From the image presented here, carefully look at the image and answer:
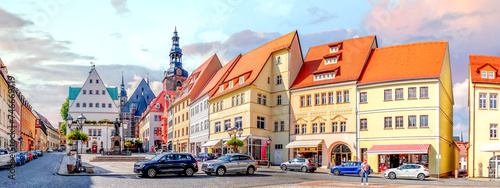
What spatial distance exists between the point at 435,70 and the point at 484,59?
27.4 ft

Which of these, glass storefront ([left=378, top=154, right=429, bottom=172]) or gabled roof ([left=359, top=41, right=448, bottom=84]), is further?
gabled roof ([left=359, top=41, right=448, bottom=84])

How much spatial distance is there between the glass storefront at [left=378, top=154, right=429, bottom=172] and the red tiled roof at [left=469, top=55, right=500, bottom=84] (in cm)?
952

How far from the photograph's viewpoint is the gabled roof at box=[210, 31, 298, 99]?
206 feet

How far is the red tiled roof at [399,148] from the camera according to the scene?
4900cm

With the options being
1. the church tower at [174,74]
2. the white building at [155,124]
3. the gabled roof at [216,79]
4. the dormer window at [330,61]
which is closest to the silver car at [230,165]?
the dormer window at [330,61]

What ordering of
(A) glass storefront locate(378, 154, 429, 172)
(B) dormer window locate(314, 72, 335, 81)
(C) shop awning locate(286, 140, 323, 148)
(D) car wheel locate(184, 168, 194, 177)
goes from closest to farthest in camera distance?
(D) car wheel locate(184, 168, 194, 177)
(A) glass storefront locate(378, 154, 429, 172)
(C) shop awning locate(286, 140, 323, 148)
(B) dormer window locate(314, 72, 335, 81)

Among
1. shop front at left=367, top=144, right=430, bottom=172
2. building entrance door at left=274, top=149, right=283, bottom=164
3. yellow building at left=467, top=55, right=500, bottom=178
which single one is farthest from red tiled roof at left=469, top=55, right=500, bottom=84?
building entrance door at left=274, top=149, right=283, bottom=164

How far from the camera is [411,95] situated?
50.9 meters

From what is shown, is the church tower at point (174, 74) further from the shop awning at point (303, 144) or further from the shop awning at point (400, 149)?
the shop awning at point (400, 149)

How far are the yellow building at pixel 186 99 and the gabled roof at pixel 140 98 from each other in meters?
63.4

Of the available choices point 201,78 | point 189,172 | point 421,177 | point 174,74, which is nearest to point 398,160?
point 421,177

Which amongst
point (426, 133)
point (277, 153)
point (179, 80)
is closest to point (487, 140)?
point (426, 133)

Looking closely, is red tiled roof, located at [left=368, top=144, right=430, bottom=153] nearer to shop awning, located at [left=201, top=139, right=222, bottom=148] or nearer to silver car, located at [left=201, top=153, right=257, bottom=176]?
silver car, located at [left=201, top=153, right=257, bottom=176]

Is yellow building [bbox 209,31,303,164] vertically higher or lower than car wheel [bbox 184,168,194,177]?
higher
